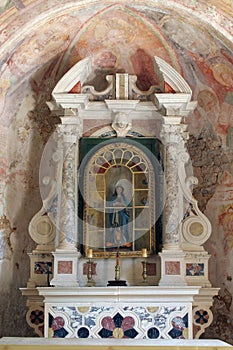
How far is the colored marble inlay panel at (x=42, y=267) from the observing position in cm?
865

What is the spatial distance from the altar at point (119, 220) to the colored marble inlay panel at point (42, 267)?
14 mm

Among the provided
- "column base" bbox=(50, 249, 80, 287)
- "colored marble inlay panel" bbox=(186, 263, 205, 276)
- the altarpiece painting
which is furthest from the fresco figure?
"colored marble inlay panel" bbox=(186, 263, 205, 276)

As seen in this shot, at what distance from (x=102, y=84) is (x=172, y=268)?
3296 mm

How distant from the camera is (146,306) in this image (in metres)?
8.02

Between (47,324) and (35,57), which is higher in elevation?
(35,57)

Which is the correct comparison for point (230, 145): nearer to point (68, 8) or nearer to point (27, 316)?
point (68, 8)

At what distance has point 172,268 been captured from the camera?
8305mm

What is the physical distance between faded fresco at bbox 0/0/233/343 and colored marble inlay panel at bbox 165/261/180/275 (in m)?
1.10

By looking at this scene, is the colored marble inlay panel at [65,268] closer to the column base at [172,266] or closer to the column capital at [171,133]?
the column base at [172,266]

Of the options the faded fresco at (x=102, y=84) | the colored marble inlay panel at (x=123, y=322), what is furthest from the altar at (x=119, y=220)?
the faded fresco at (x=102, y=84)

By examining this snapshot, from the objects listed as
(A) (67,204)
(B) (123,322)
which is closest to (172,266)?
(B) (123,322)

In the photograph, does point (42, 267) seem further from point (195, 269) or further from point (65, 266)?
point (195, 269)

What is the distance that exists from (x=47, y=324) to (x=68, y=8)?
4363 mm

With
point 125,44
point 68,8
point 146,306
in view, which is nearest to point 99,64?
point 125,44
